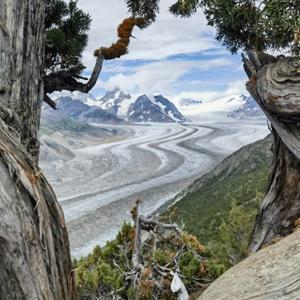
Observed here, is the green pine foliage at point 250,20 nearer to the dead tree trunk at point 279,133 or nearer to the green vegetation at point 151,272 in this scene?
the dead tree trunk at point 279,133

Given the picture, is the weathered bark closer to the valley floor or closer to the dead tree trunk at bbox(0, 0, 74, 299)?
the dead tree trunk at bbox(0, 0, 74, 299)

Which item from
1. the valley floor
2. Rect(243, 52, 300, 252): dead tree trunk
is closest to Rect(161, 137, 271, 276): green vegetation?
Rect(243, 52, 300, 252): dead tree trunk

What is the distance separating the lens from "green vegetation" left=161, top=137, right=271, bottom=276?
10.9 meters

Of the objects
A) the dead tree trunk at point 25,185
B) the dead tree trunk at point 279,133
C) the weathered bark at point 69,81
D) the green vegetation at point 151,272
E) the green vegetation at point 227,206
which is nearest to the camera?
the dead tree trunk at point 25,185

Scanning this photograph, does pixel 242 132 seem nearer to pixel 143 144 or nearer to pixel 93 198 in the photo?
pixel 143 144

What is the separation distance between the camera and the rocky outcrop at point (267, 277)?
10.6 feet

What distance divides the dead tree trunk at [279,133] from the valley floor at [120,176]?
24798 mm

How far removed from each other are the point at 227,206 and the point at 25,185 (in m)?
33.0

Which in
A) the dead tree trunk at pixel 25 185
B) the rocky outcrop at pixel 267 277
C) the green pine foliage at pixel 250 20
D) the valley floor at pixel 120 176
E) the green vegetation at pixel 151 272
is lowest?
the valley floor at pixel 120 176

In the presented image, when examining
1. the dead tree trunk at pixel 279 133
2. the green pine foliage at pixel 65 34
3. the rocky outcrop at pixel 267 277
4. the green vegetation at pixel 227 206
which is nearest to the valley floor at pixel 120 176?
the green vegetation at pixel 227 206

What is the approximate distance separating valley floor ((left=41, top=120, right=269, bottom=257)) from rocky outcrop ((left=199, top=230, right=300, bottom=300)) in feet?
92.7

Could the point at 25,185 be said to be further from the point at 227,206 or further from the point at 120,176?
the point at 120,176

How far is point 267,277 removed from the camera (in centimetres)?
339

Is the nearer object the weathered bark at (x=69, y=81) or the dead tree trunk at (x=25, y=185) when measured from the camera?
the dead tree trunk at (x=25, y=185)
